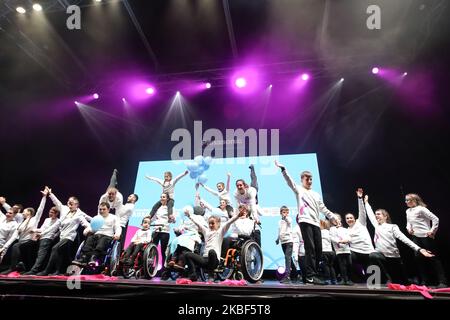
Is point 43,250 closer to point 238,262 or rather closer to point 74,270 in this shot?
point 74,270

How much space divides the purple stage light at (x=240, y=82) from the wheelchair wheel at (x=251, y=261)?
3.96 m

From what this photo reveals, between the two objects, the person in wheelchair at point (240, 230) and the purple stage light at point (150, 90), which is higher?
the purple stage light at point (150, 90)

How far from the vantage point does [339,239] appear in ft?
14.0

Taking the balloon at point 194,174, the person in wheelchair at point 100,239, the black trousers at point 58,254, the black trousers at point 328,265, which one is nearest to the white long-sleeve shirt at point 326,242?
the black trousers at point 328,265

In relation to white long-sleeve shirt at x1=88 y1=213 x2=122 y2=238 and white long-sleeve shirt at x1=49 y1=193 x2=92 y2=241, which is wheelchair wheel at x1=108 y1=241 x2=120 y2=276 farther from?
white long-sleeve shirt at x1=49 y1=193 x2=92 y2=241

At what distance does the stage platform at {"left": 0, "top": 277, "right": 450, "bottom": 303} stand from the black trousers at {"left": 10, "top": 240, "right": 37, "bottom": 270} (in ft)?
6.94

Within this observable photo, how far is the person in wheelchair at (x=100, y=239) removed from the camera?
150 inches

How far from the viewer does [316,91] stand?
6.43 metres

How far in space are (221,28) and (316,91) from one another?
2.29 metres

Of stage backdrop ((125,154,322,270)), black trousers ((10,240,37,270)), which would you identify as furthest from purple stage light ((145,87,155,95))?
black trousers ((10,240,37,270))

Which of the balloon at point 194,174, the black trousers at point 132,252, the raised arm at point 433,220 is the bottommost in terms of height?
the black trousers at point 132,252

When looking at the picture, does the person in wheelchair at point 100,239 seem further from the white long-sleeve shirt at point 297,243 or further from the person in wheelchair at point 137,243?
the white long-sleeve shirt at point 297,243

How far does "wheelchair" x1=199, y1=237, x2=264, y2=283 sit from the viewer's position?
3.38 metres
